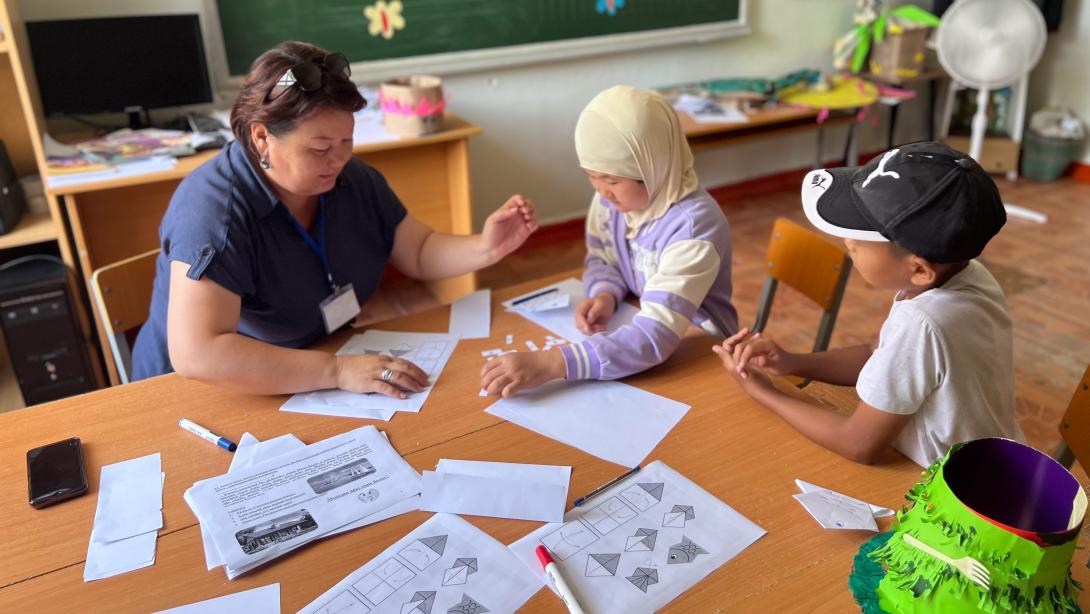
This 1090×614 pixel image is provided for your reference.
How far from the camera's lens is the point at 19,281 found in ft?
8.11

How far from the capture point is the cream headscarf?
159cm

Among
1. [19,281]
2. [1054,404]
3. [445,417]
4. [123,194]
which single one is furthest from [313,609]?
[1054,404]

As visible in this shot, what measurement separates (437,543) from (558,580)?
185mm

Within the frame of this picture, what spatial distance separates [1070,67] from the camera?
487 centimetres

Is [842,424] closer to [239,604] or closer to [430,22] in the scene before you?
[239,604]

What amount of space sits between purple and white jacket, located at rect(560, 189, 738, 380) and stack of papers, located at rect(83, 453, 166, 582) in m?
0.70

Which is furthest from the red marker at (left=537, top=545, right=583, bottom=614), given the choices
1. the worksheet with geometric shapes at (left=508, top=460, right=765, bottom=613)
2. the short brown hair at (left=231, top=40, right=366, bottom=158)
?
the short brown hair at (left=231, top=40, right=366, bottom=158)

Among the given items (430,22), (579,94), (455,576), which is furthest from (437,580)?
(579,94)

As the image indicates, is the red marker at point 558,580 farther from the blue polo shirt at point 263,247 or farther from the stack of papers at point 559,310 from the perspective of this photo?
the blue polo shirt at point 263,247

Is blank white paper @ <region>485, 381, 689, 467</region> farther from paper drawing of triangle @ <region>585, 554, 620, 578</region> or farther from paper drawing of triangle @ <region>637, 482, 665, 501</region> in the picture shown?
paper drawing of triangle @ <region>585, 554, 620, 578</region>

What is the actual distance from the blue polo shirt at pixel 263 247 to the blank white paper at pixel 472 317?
0.24 m

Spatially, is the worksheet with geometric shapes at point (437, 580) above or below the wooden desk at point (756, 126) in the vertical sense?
below

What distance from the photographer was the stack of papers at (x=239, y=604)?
3.17 feet

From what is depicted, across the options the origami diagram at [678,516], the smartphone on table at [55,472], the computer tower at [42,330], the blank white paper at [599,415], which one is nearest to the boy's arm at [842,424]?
the blank white paper at [599,415]
